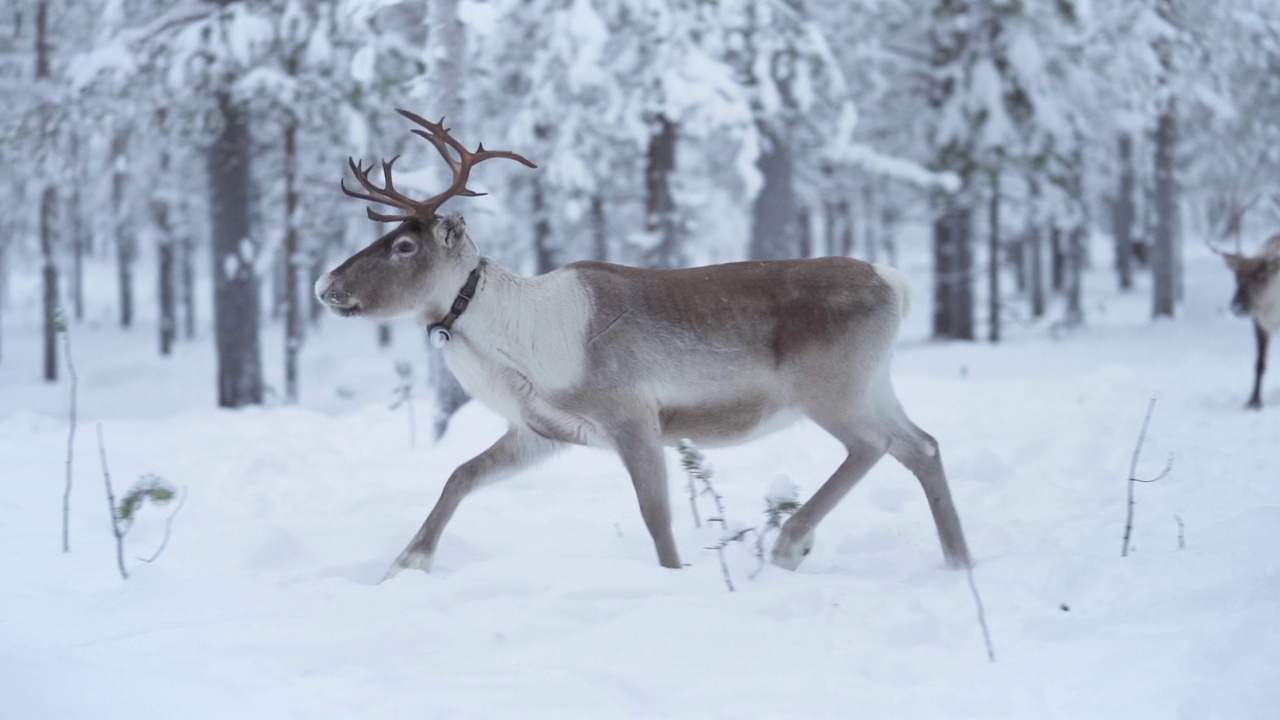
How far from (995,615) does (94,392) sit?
1957cm

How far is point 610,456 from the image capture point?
7.18m

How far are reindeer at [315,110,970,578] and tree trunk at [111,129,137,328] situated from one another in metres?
8.78

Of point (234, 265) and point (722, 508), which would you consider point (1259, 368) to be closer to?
point (722, 508)

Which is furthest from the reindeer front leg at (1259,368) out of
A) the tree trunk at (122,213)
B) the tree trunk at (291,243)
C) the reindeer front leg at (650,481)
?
the tree trunk at (122,213)

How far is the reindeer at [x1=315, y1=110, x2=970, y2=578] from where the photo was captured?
446 cm

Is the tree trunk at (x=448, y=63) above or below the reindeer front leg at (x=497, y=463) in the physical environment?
above

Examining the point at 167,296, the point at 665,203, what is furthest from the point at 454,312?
the point at 167,296

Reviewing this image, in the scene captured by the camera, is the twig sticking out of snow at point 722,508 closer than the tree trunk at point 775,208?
Yes

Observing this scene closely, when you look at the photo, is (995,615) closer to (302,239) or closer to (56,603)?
(56,603)

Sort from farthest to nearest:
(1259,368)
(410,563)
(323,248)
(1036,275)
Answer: (1036,275) → (323,248) → (1259,368) → (410,563)

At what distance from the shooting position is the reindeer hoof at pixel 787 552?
448cm

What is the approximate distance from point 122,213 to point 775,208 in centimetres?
1086

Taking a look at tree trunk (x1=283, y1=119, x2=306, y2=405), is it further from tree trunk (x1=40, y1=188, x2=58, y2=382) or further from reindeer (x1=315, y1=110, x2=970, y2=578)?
reindeer (x1=315, y1=110, x2=970, y2=578)

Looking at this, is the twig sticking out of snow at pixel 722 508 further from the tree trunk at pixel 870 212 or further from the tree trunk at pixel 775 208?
the tree trunk at pixel 870 212
